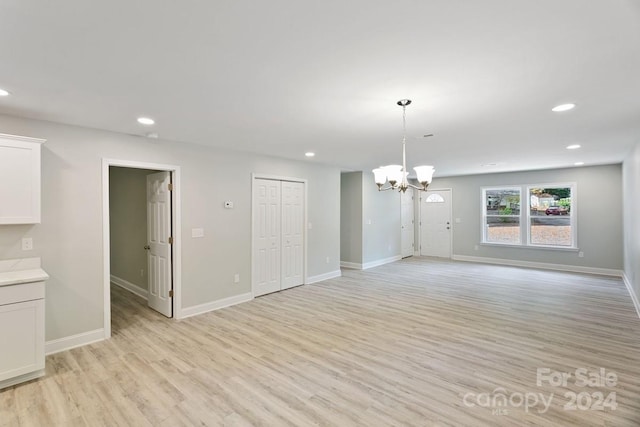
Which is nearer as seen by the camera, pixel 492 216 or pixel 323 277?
pixel 323 277

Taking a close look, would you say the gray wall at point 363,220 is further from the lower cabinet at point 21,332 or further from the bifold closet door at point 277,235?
the lower cabinet at point 21,332

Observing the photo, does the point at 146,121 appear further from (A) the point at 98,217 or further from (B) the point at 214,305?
(B) the point at 214,305

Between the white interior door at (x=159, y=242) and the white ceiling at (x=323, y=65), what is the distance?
98 centimetres

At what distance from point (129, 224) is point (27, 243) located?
8.55ft

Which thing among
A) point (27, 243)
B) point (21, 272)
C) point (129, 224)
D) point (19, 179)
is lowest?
point (21, 272)

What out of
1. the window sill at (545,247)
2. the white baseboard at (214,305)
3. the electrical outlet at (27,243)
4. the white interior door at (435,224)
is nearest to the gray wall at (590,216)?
the window sill at (545,247)

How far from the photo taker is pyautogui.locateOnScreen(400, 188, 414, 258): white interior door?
9.27m

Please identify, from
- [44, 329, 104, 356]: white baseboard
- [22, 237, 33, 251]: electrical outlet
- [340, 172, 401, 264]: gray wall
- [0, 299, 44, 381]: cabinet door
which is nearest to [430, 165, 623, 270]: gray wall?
[340, 172, 401, 264]: gray wall

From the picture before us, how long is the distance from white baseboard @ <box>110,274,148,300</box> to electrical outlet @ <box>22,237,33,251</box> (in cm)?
233

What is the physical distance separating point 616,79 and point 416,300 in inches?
149

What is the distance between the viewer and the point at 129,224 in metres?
5.68

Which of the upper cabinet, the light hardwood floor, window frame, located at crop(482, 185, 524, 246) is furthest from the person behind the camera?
window frame, located at crop(482, 185, 524, 246)

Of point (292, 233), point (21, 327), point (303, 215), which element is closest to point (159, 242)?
point (21, 327)

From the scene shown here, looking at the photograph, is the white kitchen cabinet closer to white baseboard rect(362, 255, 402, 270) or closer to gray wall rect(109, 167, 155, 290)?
gray wall rect(109, 167, 155, 290)
